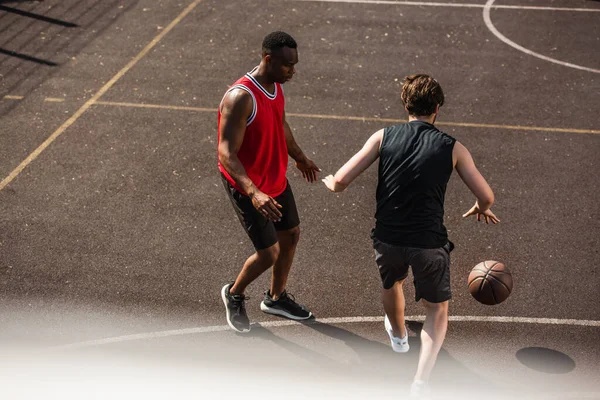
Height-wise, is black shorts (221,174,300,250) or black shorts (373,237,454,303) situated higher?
black shorts (373,237,454,303)

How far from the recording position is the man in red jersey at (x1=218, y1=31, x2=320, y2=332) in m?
6.04

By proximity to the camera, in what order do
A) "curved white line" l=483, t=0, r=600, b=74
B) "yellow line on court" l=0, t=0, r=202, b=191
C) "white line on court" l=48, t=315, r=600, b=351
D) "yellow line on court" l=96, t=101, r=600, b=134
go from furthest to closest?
"curved white line" l=483, t=0, r=600, b=74, "yellow line on court" l=96, t=101, r=600, b=134, "yellow line on court" l=0, t=0, r=202, b=191, "white line on court" l=48, t=315, r=600, b=351

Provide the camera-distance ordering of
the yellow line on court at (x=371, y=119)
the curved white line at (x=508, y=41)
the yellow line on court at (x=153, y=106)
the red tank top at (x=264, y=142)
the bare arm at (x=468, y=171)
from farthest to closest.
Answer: the curved white line at (x=508, y=41) < the yellow line on court at (x=153, y=106) < the yellow line on court at (x=371, y=119) < the red tank top at (x=264, y=142) < the bare arm at (x=468, y=171)

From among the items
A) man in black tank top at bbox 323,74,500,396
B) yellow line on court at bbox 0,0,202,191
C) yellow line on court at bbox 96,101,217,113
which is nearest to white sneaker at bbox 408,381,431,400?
man in black tank top at bbox 323,74,500,396

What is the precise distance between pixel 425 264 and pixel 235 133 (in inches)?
68.0

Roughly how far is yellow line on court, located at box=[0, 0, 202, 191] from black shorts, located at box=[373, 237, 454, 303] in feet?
17.3

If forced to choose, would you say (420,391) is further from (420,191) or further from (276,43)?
(276,43)

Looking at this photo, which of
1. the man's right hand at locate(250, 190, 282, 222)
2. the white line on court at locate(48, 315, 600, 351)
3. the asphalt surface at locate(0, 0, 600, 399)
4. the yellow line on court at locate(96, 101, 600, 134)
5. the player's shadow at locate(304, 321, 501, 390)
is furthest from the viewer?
the yellow line on court at locate(96, 101, 600, 134)

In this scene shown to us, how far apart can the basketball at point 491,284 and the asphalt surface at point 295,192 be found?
0.35 m

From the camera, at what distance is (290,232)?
671 centimetres

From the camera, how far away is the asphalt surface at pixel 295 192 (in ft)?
21.6

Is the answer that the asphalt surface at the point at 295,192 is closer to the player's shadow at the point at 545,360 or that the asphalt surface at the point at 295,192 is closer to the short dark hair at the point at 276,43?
the player's shadow at the point at 545,360

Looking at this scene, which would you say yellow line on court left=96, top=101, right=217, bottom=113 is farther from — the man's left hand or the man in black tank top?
the man in black tank top

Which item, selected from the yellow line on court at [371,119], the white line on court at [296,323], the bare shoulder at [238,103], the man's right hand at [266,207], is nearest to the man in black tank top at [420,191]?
the man's right hand at [266,207]
